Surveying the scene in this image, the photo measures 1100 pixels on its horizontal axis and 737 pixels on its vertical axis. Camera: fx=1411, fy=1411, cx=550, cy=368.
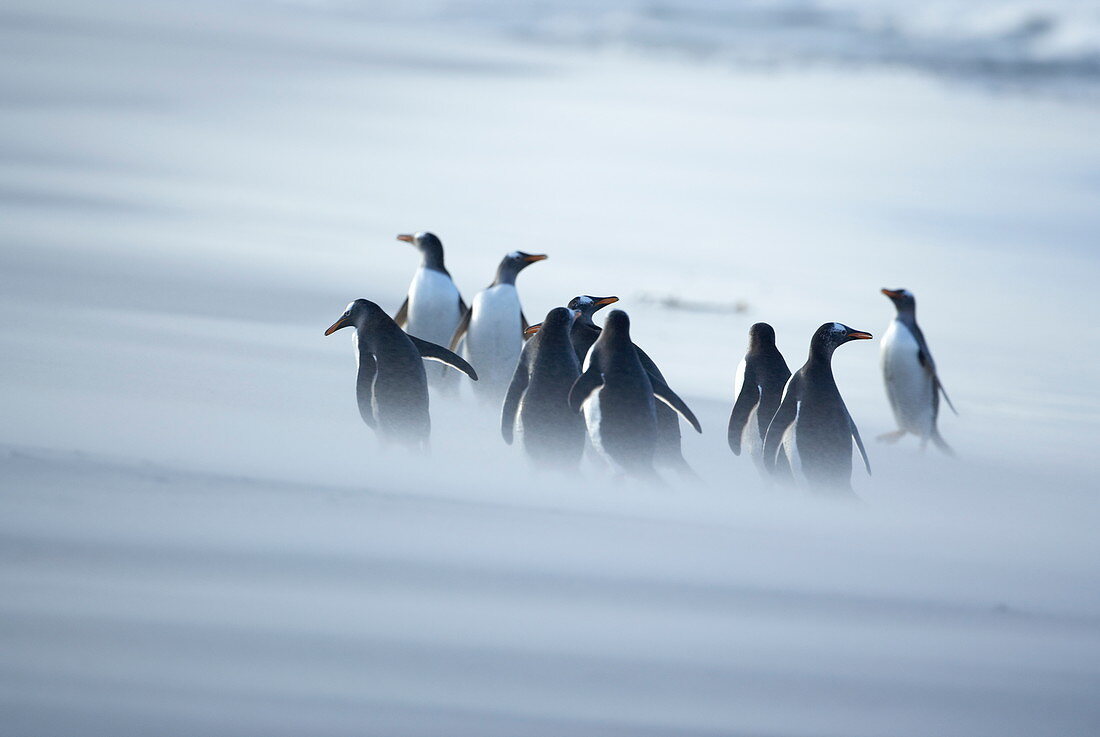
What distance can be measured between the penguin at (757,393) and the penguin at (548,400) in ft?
1.72

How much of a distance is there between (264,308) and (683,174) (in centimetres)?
596

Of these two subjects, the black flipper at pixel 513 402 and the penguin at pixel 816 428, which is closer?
the penguin at pixel 816 428

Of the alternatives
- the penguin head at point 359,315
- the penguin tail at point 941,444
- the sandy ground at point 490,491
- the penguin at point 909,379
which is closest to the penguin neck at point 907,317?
the penguin at point 909,379

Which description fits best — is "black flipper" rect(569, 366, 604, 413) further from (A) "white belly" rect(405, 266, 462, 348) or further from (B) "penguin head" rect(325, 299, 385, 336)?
(A) "white belly" rect(405, 266, 462, 348)

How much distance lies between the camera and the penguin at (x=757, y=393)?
426cm

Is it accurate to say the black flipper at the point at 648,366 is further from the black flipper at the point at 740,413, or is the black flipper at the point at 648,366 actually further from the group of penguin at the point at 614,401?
the black flipper at the point at 740,413

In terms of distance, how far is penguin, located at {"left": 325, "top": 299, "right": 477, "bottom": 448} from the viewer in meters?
4.04

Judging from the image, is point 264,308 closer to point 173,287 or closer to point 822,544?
point 173,287

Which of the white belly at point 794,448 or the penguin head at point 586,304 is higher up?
the penguin head at point 586,304

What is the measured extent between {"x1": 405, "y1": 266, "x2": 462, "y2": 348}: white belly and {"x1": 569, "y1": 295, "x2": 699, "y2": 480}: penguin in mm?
815

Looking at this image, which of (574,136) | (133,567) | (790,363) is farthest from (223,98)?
(133,567)

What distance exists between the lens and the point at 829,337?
414 cm

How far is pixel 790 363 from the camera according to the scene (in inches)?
219

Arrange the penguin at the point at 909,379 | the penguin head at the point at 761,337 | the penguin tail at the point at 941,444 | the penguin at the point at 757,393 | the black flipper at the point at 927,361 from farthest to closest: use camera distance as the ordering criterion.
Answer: the black flipper at the point at 927,361 < the penguin at the point at 909,379 < the penguin tail at the point at 941,444 < the penguin head at the point at 761,337 < the penguin at the point at 757,393
